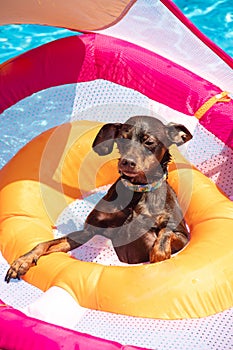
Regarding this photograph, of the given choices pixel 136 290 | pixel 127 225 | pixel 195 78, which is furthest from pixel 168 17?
pixel 136 290

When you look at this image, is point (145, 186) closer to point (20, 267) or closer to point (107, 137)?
point (107, 137)

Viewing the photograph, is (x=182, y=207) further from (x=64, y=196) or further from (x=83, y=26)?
(x=83, y=26)

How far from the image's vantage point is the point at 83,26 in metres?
4.80

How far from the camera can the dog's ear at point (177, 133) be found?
12.8ft

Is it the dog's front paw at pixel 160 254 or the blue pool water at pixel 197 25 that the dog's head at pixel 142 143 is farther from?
the blue pool water at pixel 197 25

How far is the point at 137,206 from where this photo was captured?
13.0ft

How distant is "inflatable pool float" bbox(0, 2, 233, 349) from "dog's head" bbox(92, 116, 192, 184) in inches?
19.4

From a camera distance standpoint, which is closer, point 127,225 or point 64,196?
point 127,225

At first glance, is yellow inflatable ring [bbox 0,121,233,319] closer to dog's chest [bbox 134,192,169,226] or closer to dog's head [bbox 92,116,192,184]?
dog's chest [bbox 134,192,169,226]

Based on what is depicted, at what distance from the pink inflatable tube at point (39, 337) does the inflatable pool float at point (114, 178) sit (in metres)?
0.07

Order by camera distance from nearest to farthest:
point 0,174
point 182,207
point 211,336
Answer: point 211,336 → point 182,207 → point 0,174

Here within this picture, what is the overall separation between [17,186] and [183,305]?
1.50m

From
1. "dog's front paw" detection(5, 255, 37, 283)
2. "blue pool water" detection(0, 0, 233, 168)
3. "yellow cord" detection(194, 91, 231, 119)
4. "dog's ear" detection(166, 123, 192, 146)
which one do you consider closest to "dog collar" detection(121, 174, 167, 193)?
"dog's ear" detection(166, 123, 192, 146)

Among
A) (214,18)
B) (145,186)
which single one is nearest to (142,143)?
(145,186)
